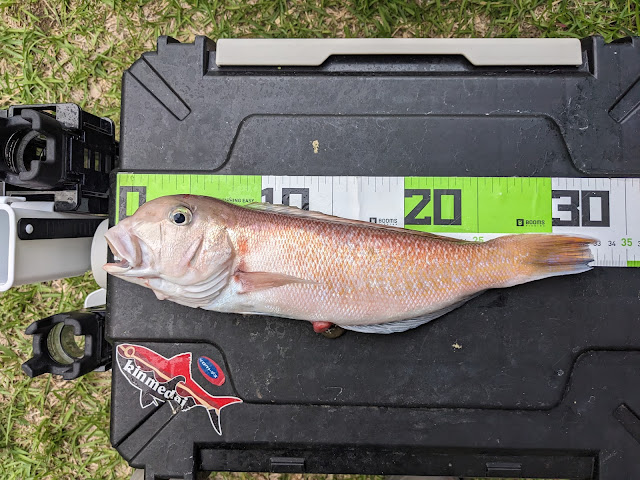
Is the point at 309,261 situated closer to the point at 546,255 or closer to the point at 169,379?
the point at 169,379

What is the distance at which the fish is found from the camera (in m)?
2.04

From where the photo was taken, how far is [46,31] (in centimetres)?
323

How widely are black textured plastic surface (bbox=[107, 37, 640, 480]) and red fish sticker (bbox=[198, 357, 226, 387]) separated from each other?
0.03 metres

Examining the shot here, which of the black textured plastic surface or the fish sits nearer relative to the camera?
the fish

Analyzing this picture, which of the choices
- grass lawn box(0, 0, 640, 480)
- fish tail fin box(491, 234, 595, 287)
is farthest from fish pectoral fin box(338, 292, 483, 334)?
grass lawn box(0, 0, 640, 480)

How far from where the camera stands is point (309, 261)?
2.06m

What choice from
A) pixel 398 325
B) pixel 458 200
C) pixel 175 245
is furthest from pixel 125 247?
pixel 458 200

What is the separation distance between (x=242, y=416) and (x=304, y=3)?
2.58 m

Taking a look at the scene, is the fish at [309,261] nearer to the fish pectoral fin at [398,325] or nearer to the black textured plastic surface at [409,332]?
the fish pectoral fin at [398,325]

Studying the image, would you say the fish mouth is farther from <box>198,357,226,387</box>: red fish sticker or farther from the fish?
<box>198,357,226,387</box>: red fish sticker

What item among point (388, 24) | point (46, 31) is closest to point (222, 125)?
point (388, 24)

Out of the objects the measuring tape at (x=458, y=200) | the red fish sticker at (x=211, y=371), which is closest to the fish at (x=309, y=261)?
the measuring tape at (x=458, y=200)

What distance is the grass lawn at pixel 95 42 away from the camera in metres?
3.03

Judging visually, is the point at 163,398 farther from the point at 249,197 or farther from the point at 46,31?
the point at 46,31
